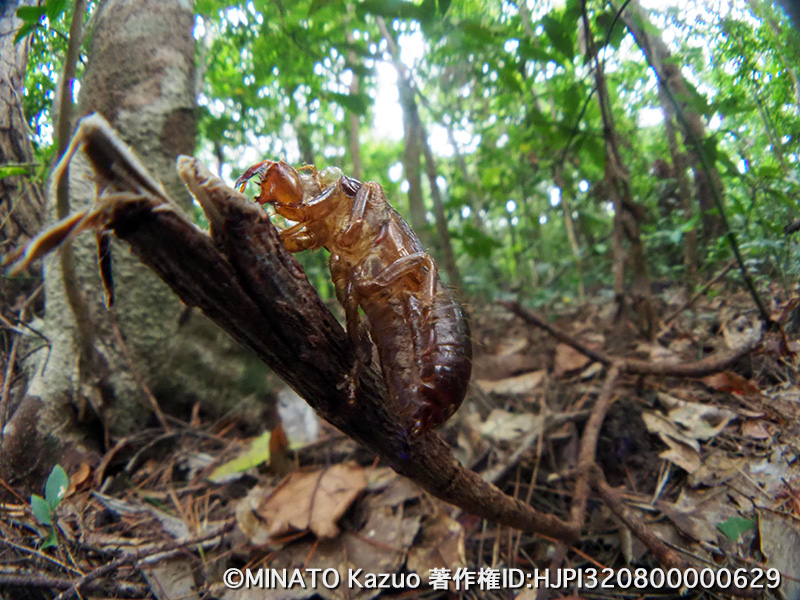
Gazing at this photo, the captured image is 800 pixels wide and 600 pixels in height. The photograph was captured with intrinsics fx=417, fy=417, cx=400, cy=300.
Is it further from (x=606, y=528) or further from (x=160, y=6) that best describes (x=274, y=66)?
(x=606, y=528)

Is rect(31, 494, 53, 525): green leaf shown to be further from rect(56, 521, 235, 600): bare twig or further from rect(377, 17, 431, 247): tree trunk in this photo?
rect(377, 17, 431, 247): tree trunk

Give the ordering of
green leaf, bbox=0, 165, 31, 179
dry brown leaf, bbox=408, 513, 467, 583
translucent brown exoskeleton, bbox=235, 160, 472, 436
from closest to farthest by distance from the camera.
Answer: translucent brown exoskeleton, bbox=235, 160, 472, 436 < green leaf, bbox=0, 165, 31, 179 < dry brown leaf, bbox=408, 513, 467, 583

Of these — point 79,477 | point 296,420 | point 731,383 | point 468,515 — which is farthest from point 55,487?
point 731,383

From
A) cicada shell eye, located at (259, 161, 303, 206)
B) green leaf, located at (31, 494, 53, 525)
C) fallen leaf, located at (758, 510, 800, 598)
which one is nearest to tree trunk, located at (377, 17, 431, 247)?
cicada shell eye, located at (259, 161, 303, 206)

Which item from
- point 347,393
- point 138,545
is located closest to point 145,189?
point 347,393

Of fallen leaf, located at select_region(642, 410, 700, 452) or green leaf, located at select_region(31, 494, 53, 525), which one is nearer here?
green leaf, located at select_region(31, 494, 53, 525)

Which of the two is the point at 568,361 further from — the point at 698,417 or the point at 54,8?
the point at 54,8
